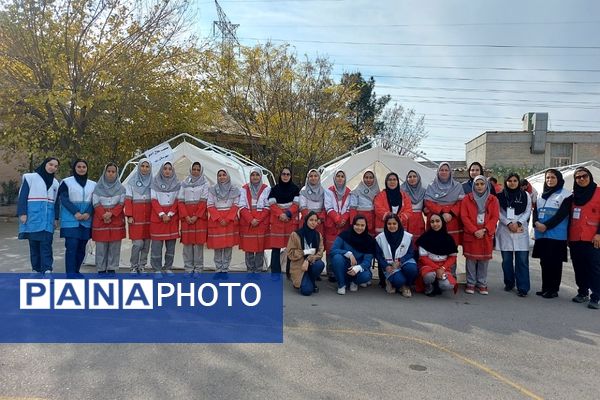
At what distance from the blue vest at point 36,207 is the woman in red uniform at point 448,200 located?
507 cm

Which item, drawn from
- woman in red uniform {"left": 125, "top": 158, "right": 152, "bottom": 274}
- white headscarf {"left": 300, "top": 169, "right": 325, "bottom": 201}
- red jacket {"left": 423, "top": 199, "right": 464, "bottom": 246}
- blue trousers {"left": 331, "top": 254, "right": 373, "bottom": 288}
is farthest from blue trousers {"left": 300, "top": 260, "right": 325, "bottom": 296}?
woman in red uniform {"left": 125, "top": 158, "right": 152, "bottom": 274}

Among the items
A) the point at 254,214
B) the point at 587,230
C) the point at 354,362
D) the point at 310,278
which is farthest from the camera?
the point at 254,214

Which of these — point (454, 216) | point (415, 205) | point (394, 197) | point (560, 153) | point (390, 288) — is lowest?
point (390, 288)

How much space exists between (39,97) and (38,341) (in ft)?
29.0

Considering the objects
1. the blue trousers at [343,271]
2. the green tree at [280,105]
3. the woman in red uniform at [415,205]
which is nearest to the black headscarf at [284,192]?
the blue trousers at [343,271]

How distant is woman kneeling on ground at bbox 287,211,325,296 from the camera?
19.5 feet

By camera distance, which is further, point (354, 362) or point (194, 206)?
point (194, 206)

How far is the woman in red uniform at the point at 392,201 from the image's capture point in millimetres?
6195

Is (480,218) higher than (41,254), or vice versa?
(480,218)

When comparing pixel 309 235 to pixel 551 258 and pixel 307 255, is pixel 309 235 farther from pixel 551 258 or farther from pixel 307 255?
pixel 551 258

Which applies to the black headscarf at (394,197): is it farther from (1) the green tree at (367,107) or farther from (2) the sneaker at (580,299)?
(1) the green tree at (367,107)

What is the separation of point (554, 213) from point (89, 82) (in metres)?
11.5

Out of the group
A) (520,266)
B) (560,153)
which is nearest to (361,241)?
(520,266)

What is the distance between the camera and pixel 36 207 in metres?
5.82
